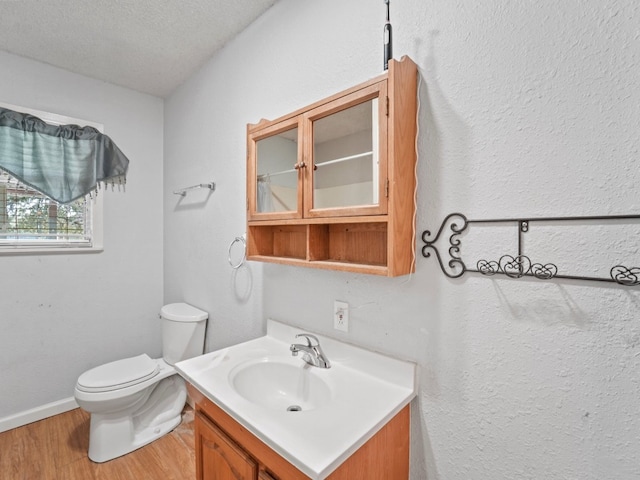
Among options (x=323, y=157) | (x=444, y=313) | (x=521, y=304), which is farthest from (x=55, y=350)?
(x=521, y=304)

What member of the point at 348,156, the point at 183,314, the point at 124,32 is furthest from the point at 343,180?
the point at 124,32

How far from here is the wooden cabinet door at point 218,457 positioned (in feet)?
3.04

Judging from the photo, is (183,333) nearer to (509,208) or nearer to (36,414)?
(36,414)

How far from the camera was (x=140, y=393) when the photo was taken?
70.5 inches

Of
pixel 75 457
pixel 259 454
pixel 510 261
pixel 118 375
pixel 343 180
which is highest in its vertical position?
pixel 343 180

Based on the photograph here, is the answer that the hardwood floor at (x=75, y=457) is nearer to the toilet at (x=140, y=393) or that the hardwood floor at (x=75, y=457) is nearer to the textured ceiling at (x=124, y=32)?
the toilet at (x=140, y=393)

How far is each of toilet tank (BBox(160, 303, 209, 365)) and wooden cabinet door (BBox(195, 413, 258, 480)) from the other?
878mm

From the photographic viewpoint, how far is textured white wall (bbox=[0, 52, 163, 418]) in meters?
1.97

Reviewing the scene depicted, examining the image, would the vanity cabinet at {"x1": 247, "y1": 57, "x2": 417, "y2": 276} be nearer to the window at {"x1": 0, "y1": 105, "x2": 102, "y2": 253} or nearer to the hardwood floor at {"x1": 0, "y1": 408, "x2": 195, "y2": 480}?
the hardwood floor at {"x1": 0, "y1": 408, "x2": 195, "y2": 480}

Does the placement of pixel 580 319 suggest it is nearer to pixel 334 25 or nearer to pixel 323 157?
pixel 323 157

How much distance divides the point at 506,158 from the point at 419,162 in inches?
9.8

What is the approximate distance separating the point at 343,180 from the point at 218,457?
1042 millimetres

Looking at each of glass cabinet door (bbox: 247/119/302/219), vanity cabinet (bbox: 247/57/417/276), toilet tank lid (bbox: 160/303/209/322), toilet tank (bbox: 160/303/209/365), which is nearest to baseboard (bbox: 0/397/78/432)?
toilet tank (bbox: 160/303/209/365)

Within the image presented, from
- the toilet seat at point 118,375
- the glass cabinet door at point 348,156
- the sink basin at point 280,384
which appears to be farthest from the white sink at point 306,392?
the toilet seat at point 118,375
